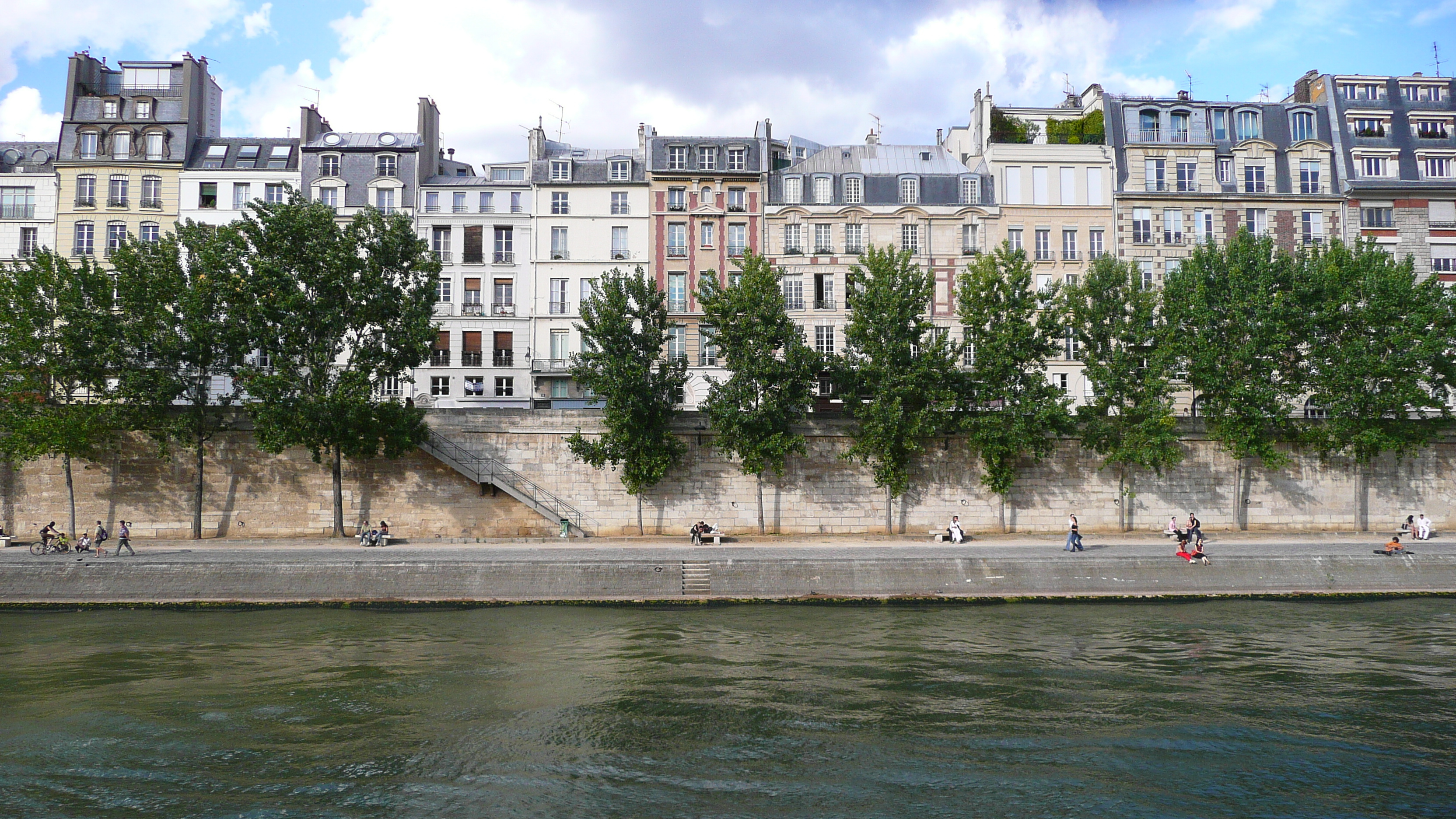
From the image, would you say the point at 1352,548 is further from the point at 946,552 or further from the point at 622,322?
the point at 622,322

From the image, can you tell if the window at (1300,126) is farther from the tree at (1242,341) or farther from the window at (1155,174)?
the tree at (1242,341)

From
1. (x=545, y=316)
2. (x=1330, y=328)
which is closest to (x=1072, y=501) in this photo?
(x=1330, y=328)

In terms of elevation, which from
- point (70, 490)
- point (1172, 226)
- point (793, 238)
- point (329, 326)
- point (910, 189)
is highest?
point (910, 189)

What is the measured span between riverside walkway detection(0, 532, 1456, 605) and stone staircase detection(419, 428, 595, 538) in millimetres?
6189

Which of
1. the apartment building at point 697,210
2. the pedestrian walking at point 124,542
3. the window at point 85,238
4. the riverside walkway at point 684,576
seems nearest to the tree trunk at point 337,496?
the riverside walkway at point 684,576

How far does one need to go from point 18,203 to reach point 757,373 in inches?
1637

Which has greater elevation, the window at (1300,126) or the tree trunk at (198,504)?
the window at (1300,126)

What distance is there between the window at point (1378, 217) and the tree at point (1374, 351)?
11.7 meters

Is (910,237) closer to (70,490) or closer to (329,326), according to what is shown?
(329,326)

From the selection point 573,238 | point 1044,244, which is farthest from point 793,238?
Answer: point 1044,244

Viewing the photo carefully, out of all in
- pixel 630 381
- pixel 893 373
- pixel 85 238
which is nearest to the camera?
pixel 630 381

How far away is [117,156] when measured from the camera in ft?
157

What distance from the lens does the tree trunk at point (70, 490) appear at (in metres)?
34.9

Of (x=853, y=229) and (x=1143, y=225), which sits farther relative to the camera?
(x=1143, y=225)
